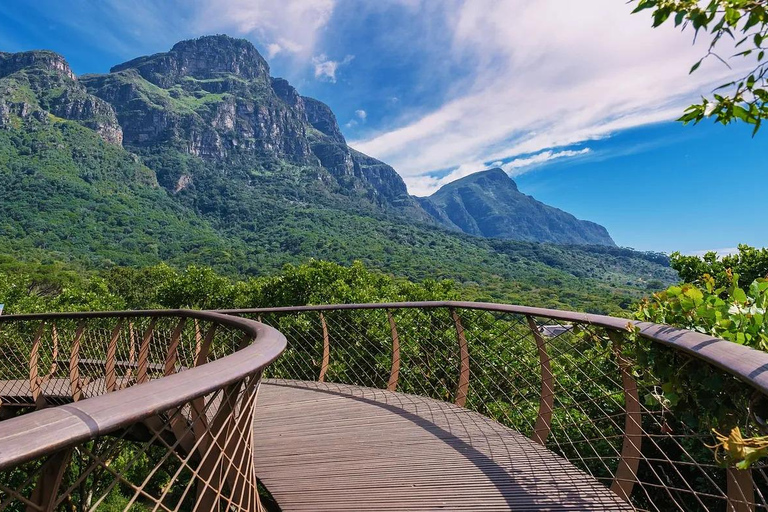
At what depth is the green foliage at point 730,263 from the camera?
9516 millimetres

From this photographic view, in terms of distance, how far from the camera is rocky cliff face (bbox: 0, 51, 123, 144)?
101500 millimetres

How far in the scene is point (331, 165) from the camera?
17438cm

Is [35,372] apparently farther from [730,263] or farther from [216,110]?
[216,110]

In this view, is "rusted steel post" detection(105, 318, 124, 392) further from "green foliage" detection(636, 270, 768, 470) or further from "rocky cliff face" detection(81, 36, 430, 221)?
"rocky cliff face" detection(81, 36, 430, 221)

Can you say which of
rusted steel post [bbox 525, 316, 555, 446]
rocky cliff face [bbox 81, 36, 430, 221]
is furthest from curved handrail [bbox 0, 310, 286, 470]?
rocky cliff face [bbox 81, 36, 430, 221]

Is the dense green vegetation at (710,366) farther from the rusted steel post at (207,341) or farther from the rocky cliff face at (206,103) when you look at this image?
the rocky cliff face at (206,103)

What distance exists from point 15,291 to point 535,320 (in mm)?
20818

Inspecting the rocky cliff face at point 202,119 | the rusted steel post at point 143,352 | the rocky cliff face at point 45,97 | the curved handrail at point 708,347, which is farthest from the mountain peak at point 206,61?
the curved handrail at point 708,347

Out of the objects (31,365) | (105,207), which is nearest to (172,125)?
(105,207)

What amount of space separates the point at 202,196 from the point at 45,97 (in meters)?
48.5

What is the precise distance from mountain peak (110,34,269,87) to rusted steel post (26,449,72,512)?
196 m

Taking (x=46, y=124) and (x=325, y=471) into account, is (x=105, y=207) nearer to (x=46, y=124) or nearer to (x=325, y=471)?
(x=46, y=124)

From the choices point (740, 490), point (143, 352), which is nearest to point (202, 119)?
point (143, 352)

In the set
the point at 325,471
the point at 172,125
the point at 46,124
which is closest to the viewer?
the point at 325,471
